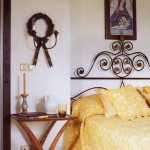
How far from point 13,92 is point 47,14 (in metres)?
0.93

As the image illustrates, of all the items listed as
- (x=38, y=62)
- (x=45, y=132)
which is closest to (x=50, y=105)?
(x=45, y=132)

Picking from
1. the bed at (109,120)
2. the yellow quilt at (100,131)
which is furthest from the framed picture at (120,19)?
the yellow quilt at (100,131)

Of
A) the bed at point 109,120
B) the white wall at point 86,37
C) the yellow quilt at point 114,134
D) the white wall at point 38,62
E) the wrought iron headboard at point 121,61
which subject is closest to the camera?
the yellow quilt at point 114,134

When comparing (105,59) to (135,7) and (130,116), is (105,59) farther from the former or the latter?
(130,116)

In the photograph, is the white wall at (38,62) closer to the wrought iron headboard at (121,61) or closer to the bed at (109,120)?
the bed at (109,120)

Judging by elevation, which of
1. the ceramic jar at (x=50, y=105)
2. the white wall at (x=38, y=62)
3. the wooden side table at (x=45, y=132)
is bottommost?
the wooden side table at (x=45, y=132)

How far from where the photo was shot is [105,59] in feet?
11.5

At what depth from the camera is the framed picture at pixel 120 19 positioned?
11.5 feet

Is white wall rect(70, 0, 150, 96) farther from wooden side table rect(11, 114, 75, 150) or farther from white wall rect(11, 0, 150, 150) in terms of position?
wooden side table rect(11, 114, 75, 150)

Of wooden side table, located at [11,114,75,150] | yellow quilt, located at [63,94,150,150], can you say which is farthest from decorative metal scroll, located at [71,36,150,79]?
wooden side table, located at [11,114,75,150]

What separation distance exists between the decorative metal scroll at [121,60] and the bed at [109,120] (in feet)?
0.96

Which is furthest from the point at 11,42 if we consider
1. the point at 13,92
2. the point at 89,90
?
the point at 89,90

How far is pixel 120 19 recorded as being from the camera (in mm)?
3564

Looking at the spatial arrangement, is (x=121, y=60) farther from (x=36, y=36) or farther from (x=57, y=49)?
(x=36, y=36)
